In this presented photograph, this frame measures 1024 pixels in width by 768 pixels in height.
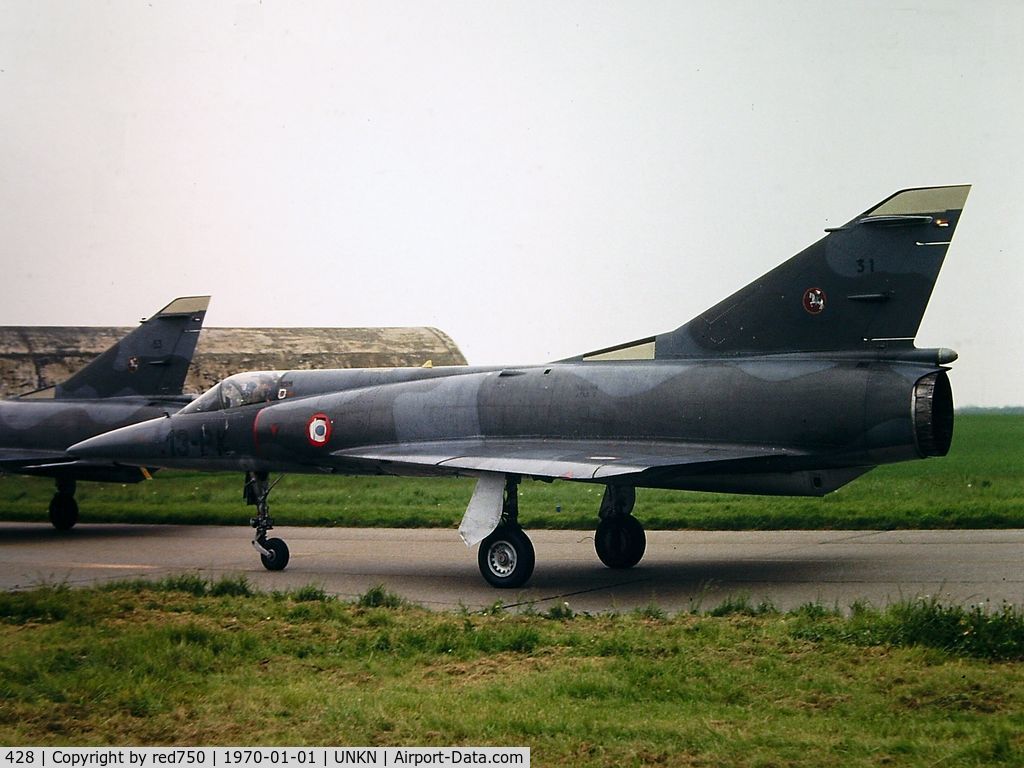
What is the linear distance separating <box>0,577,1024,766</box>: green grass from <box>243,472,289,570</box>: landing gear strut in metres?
4.42

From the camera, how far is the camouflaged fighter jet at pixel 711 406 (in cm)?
1215

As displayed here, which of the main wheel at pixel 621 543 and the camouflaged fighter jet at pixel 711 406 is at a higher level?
the camouflaged fighter jet at pixel 711 406

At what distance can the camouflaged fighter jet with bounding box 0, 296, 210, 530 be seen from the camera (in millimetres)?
21078

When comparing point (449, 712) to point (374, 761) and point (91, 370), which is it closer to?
point (374, 761)

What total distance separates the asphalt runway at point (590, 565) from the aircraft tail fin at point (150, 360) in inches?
123

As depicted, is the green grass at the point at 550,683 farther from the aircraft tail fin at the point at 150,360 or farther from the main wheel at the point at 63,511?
the aircraft tail fin at the point at 150,360

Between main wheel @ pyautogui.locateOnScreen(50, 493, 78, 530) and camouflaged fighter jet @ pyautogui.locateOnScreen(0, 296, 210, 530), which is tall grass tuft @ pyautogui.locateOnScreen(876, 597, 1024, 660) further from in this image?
main wheel @ pyautogui.locateOnScreen(50, 493, 78, 530)

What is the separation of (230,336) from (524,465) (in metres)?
19.3

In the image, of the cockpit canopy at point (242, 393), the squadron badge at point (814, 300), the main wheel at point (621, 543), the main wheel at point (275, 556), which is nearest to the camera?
the squadron badge at point (814, 300)

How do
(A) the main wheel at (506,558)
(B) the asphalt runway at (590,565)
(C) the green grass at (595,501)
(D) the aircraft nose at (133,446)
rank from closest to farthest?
(B) the asphalt runway at (590,565) < (A) the main wheel at (506,558) < (D) the aircraft nose at (133,446) < (C) the green grass at (595,501)

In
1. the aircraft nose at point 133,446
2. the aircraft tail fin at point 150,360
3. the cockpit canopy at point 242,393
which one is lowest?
the aircraft nose at point 133,446

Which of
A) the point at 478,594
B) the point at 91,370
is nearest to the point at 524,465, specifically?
the point at 478,594
